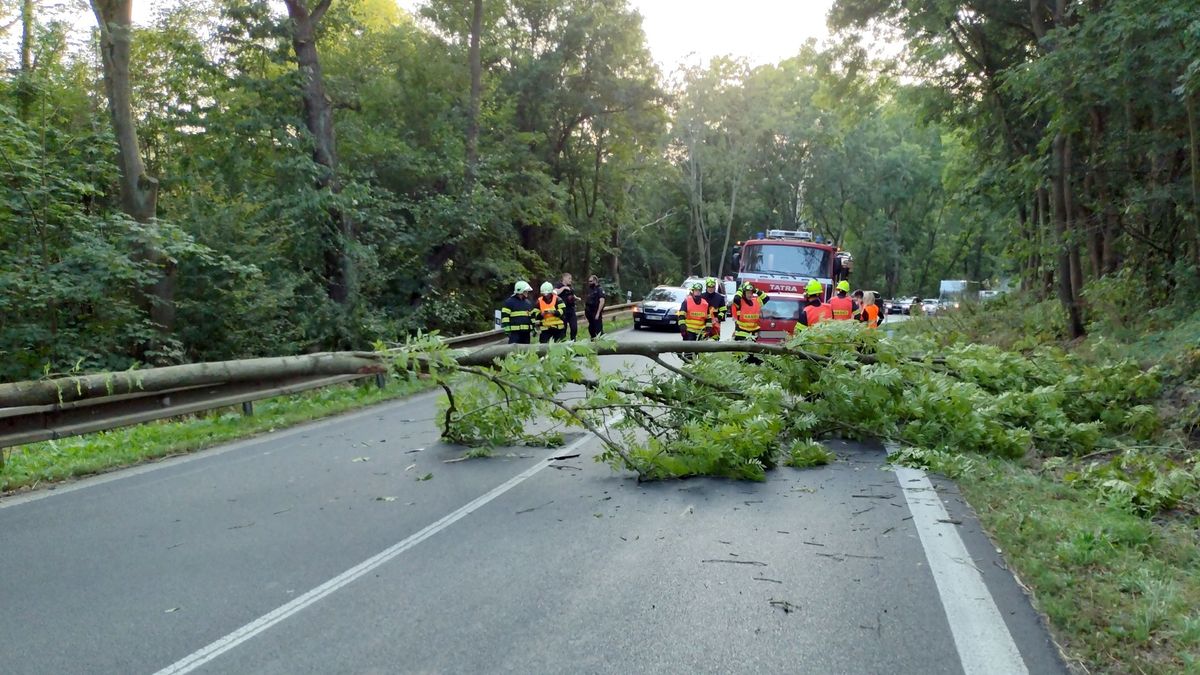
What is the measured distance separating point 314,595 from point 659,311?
2700 cm

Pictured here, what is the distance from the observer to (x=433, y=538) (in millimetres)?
5852

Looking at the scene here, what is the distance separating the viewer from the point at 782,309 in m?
19.3

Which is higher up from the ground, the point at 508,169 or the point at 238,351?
the point at 508,169

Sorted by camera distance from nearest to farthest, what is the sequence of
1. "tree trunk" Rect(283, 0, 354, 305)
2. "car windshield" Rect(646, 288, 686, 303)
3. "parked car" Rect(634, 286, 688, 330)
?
"tree trunk" Rect(283, 0, 354, 305) → "parked car" Rect(634, 286, 688, 330) → "car windshield" Rect(646, 288, 686, 303)

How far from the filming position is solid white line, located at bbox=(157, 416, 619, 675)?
3.95m

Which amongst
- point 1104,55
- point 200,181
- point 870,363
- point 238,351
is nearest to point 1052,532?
point 870,363

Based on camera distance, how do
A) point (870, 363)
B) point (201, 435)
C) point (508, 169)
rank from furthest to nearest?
point (508, 169) < point (201, 435) < point (870, 363)

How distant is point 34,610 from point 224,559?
3.45 ft

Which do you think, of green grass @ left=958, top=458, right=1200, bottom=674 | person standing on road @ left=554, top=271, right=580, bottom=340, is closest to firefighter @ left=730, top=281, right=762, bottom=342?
person standing on road @ left=554, top=271, right=580, bottom=340

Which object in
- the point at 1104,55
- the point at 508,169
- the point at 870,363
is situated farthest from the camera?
the point at 508,169

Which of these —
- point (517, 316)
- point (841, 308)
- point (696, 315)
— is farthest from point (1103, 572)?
point (517, 316)

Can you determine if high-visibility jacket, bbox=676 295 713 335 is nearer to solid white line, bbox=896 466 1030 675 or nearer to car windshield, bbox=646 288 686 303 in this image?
solid white line, bbox=896 466 1030 675

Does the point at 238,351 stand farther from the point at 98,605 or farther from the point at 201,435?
the point at 98,605

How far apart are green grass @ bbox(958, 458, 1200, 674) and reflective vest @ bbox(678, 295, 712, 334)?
8856 millimetres
